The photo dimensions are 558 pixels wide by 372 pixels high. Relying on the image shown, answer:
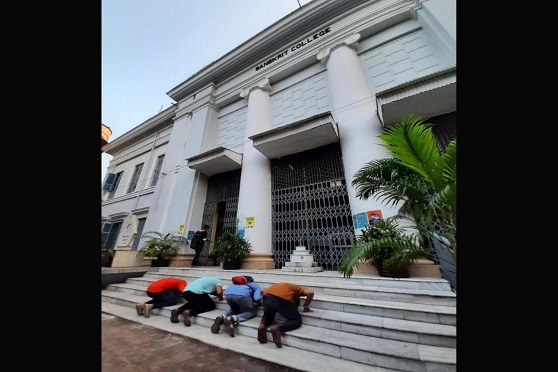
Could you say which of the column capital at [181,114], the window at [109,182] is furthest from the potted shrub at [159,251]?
the window at [109,182]

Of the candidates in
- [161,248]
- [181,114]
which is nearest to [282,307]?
[161,248]

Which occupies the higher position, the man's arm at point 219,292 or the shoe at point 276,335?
the man's arm at point 219,292

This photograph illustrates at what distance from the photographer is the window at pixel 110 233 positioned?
10.6 meters

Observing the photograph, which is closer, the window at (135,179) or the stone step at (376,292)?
the stone step at (376,292)

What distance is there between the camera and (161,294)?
4.05 metres

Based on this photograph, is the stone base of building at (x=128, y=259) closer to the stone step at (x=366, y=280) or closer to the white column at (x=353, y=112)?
the stone step at (x=366, y=280)

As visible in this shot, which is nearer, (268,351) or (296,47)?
(268,351)

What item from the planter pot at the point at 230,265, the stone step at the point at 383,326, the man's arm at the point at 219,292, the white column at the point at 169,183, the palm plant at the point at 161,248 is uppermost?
the white column at the point at 169,183

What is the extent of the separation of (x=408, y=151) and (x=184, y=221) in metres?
7.56

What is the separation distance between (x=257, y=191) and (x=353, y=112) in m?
3.80

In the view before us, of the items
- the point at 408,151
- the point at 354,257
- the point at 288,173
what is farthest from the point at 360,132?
the point at 354,257

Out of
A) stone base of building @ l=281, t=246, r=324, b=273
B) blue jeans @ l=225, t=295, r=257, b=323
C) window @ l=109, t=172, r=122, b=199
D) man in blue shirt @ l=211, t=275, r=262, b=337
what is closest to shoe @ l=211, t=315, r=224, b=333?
man in blue shirt @ l=211, t=275, r=262, b=337

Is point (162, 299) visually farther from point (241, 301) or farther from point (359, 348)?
point (359, 348)

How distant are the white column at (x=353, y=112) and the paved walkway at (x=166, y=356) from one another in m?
3.70
